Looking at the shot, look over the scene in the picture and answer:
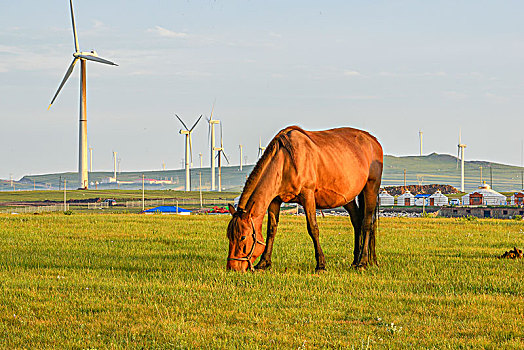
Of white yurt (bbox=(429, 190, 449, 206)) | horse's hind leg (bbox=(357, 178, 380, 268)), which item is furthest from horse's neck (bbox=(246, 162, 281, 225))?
white yurt (bbox=(429, 190, 449, 206))

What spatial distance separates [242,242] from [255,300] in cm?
324

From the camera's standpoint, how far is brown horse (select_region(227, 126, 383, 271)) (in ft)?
47.9

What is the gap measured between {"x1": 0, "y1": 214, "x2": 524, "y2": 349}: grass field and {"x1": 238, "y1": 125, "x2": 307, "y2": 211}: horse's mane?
1.88 metres

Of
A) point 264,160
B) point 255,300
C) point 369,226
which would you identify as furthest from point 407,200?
point 255,300

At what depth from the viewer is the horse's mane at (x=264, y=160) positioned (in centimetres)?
1473

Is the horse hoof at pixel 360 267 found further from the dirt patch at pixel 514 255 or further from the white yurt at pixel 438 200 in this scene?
the white yurt at pixel 438 200

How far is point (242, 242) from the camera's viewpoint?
14445mm

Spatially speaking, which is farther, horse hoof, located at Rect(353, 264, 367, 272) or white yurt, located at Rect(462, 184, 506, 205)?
white yurt, located at Rect(462, 184, 506, 205)

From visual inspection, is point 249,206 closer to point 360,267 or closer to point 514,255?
point 360,267

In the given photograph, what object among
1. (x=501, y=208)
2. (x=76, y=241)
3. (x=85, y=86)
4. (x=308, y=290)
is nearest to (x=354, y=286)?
(x=308, y=290)

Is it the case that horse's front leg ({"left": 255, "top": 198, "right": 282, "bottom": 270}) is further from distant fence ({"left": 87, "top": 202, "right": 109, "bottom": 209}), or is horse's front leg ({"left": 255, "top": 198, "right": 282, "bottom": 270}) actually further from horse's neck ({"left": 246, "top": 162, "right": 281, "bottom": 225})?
distant fence ({"left": 87, "top": 202, "right": 109, "bottom": 209})

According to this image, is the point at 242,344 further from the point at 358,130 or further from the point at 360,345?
the point at 358,130

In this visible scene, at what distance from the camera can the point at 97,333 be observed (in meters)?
9.09

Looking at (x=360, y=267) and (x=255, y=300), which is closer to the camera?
(x=255, y=300)
